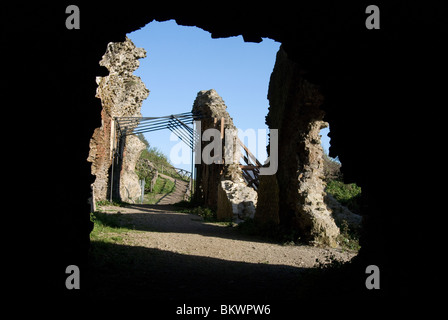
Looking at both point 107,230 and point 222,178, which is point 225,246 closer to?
point 107,230

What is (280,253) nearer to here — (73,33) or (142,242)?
(142,242)

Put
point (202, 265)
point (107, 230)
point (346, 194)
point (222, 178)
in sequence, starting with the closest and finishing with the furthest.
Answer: point (202, 265), point (107, 230), point (222, 178), point (346, 194)

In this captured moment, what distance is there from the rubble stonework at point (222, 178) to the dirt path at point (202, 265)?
112 inches

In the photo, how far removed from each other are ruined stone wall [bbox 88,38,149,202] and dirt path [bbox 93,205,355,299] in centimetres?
676

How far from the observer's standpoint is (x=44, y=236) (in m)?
3.54

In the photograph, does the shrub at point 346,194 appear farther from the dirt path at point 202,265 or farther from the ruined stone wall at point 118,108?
the ruined stone wall at point 118,108

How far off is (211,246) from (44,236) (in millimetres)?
4898

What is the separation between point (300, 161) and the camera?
9234mm

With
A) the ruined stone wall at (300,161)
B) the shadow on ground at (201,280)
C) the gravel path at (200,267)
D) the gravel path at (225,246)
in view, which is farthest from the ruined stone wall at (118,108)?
the shadow on ground at (201,280)

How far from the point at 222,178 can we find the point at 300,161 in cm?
614

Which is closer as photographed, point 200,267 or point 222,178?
point 200,267

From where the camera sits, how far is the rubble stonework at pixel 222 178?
12922 millimetres

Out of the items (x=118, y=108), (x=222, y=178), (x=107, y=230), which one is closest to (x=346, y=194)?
(x=222, y=178)

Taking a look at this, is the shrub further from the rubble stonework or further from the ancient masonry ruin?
the rubble stonework
